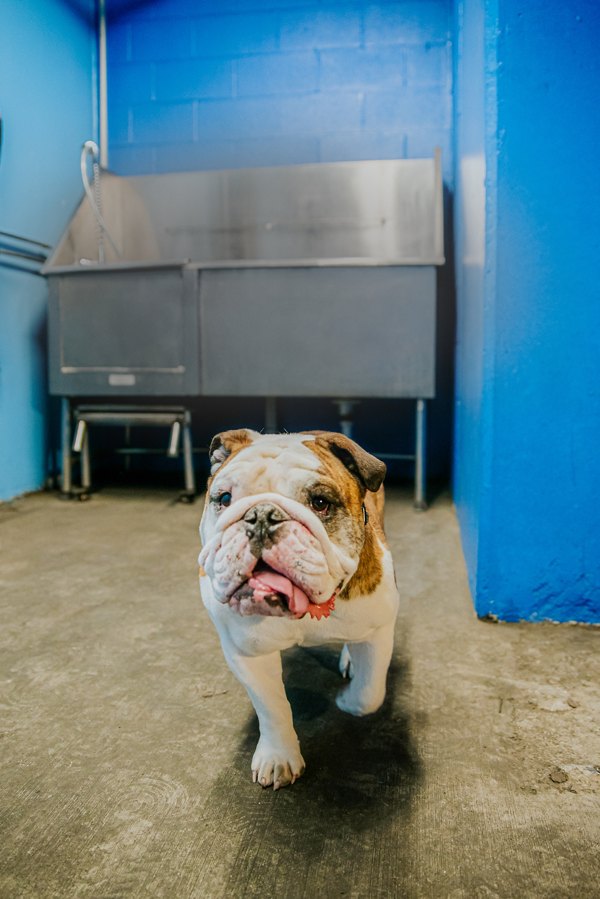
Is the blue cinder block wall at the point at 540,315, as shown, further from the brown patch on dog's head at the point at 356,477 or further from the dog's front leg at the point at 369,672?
the brown patch on dog's head at the point at 356,477

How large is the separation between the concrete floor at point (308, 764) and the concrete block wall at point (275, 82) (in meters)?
2.99

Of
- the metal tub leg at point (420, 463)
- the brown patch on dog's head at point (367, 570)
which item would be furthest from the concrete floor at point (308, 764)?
the metal tub leg at point (420, 463)

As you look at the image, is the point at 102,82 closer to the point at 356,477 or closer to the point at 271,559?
the point at 356,477

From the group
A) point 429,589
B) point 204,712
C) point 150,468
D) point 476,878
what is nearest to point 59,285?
point 150,468

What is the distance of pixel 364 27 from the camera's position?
12.1ft

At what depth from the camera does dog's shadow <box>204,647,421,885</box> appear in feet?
2.85

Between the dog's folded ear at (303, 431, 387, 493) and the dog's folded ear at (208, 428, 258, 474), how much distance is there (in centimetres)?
12

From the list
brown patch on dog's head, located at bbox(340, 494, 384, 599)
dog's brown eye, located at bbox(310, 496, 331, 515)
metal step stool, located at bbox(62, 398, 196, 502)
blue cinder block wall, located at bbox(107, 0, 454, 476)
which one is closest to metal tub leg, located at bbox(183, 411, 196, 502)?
metal step stool, located at bbox(62, 398, 196, 502)

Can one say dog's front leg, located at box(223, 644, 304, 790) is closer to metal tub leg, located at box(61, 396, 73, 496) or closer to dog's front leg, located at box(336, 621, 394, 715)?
dog's front leg, located at box(336, 621, 394, 715)

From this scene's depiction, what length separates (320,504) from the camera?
0.84 meters

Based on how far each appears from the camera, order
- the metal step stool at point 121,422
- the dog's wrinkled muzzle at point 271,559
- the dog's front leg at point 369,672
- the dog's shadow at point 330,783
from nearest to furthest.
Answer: the dog's wrinkled muzzle at point 271,559 → the dog's shadow at point 330,783 → the dog's front leg at point 369,672 → the metal step stool at point 121,422

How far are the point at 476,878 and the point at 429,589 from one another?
112 centimetres

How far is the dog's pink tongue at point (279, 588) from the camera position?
0.76 meters

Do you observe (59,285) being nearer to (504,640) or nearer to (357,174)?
(357,174)
